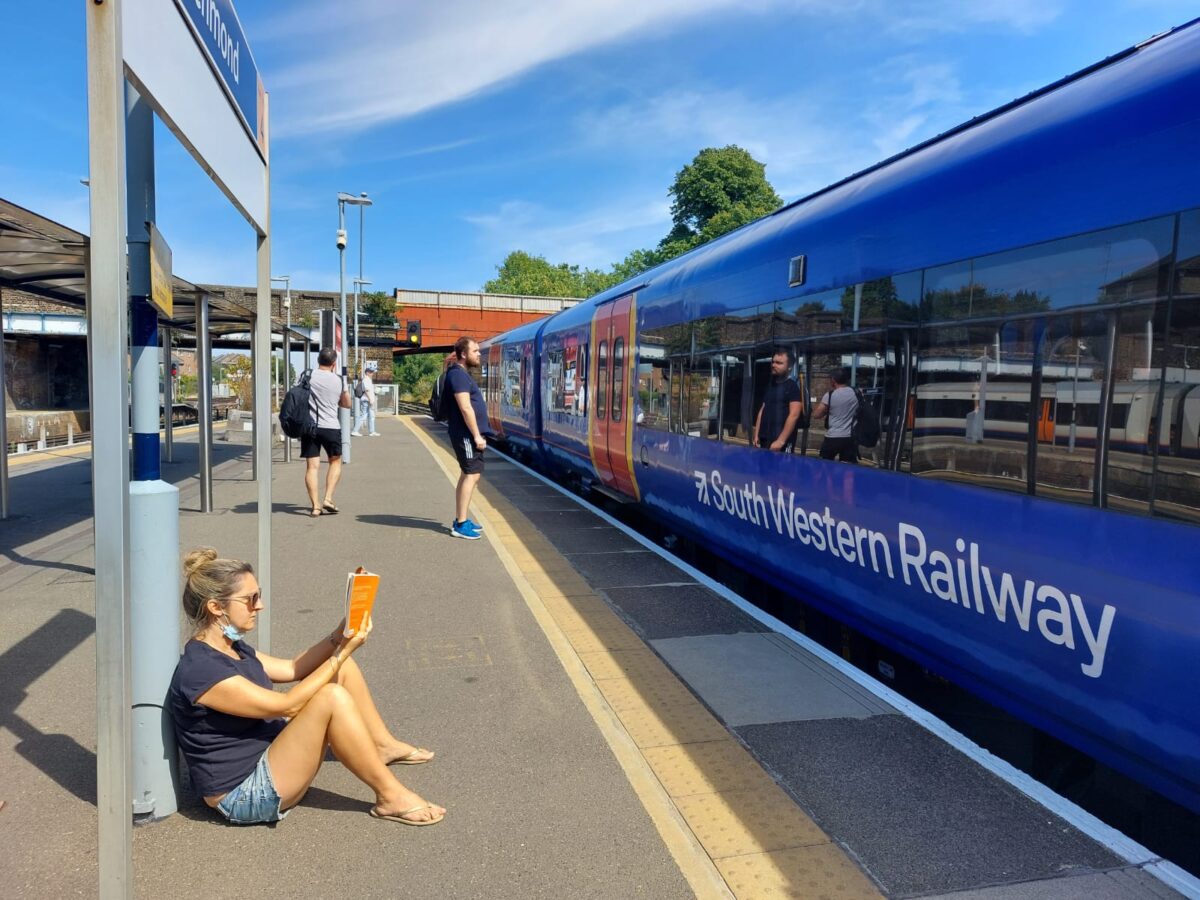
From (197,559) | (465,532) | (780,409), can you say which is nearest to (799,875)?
(197,559)

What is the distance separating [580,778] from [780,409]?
116 inches

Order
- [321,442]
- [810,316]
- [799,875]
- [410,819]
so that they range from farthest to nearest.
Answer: [321,442]
[810,316]
[410,819]
[799,875]

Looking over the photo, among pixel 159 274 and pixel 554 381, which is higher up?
pixel 159 274

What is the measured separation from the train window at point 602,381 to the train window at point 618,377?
337 millimetres

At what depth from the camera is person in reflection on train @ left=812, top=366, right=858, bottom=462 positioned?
186 inches

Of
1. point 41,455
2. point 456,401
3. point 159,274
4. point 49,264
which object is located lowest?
point 41,455

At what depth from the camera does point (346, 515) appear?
371 inches

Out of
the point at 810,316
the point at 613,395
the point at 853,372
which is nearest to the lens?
the point at 853,372

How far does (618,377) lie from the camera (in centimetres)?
977

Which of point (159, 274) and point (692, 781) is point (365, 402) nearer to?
point (159, 274)

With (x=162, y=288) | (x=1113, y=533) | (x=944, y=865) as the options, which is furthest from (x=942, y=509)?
(x=162, y=288)

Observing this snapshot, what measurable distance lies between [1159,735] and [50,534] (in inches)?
343

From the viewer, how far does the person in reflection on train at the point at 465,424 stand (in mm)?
7961

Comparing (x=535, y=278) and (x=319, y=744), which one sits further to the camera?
(x=535, y=278)
